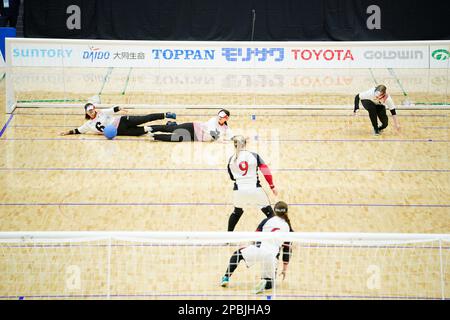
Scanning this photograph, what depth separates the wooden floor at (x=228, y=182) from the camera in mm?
10352

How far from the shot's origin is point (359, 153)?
48.1 feet

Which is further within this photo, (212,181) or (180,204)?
(212,181)

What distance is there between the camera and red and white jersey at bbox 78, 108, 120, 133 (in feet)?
50.8

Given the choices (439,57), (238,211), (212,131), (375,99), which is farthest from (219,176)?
(439,57)

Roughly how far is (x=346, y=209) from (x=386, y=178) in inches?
64.6

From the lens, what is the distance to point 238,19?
70.1 feet

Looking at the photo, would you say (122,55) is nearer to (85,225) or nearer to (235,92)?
(235,92)

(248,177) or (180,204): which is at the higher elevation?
(248,177)

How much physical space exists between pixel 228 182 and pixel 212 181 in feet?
0.96

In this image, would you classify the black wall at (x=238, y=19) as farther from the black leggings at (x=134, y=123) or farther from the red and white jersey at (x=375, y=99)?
the black leggings at (x=134, y=123)

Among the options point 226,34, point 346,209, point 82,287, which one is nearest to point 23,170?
point 82,287

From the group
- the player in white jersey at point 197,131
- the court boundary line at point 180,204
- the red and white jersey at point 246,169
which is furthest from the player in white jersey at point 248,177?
the player in white jersey at point 197,131

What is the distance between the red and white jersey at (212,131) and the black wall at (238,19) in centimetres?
690

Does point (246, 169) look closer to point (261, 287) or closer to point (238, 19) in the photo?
point (261, 287)
